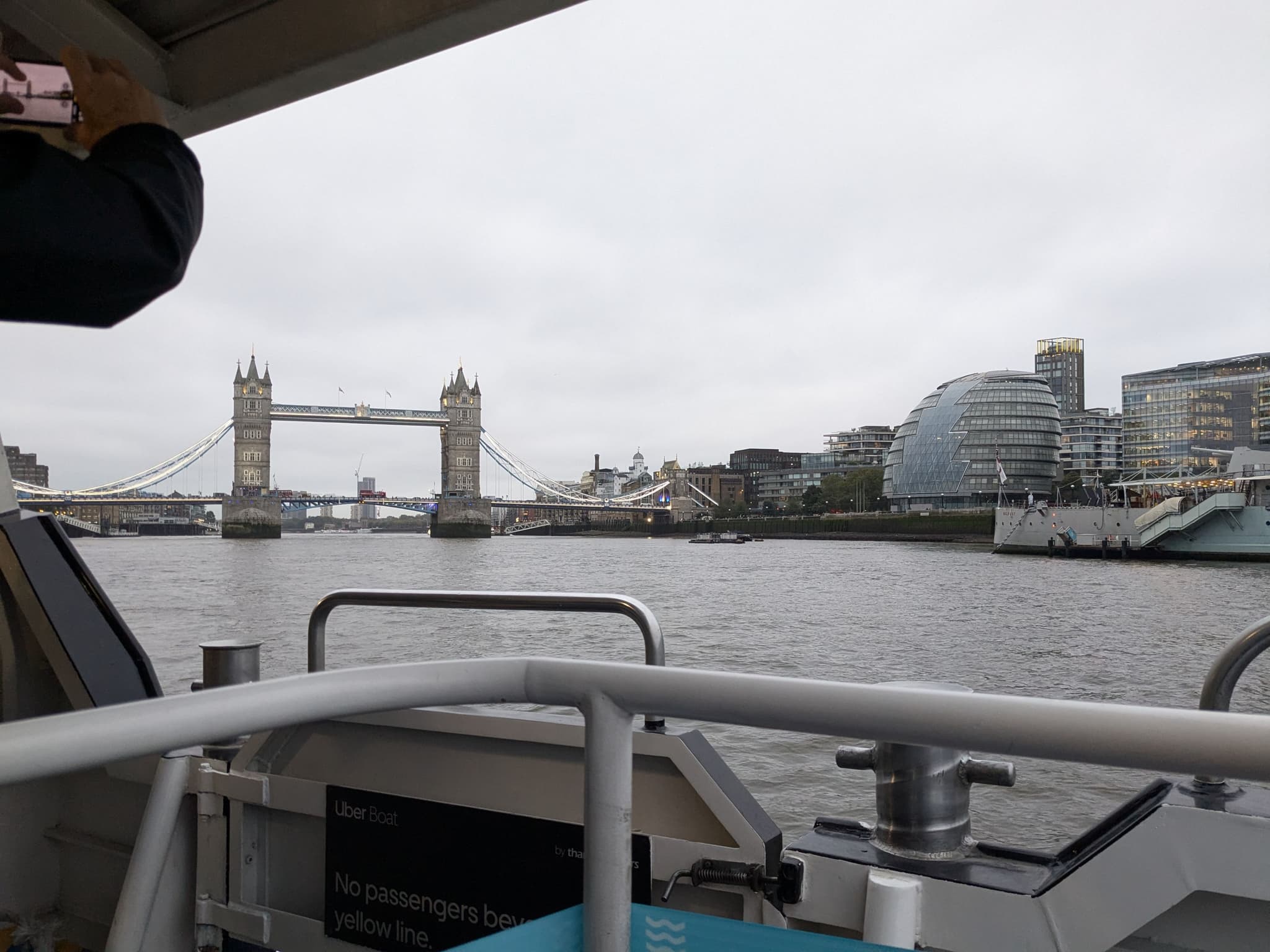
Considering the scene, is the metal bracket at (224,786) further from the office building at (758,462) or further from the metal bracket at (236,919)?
the office building at (758,462)

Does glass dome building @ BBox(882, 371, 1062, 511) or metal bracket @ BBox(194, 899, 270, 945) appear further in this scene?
glass dome building @ BBox(882, 371, 1062, 511)

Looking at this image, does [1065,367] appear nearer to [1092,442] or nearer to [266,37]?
[1092,442]

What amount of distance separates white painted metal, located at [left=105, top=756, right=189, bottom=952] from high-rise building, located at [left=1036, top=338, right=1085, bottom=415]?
11814 centimetres

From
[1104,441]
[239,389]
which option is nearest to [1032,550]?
[239,389]

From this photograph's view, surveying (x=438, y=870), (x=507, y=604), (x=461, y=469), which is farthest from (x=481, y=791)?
(x=461, y=469)

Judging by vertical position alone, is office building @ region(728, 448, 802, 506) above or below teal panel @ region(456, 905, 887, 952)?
above

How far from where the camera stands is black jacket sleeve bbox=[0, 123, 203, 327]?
0.53 meters

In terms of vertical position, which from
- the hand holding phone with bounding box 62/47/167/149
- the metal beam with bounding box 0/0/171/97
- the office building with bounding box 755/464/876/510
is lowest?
the hand holding phone with bounding box 62/47/167/149

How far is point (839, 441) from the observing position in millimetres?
113250

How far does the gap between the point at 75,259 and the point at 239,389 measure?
67.8m

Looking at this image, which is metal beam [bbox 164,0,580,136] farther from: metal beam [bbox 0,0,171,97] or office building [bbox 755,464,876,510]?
office building [bbox 755,464,876,510]

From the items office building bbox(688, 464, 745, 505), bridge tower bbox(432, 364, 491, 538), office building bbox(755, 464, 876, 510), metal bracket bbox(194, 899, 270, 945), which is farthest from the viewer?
office building bbox(688, 464, 745, 505)

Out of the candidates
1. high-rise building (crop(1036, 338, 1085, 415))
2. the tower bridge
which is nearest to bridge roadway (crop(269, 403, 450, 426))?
the tower bridge

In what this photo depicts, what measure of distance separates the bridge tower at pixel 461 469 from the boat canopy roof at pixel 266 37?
192ft
